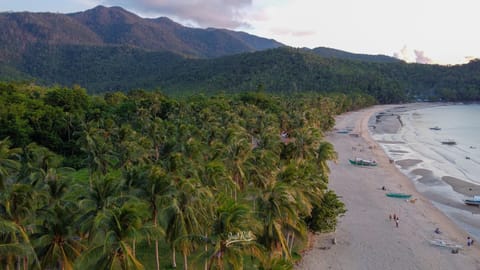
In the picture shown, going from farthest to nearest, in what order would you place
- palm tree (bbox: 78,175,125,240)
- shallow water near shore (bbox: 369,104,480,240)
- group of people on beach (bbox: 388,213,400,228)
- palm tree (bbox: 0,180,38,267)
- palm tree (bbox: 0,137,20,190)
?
shallow water near shore (bbox: 369,104,480,240) < group of people on beach (bbox: 388,213,400,228) < palm tree (bbox: 0,137,20,190) < palm tree (bbox: 78,175,125,240) < palm tree (bbox: 0,180,38,267)

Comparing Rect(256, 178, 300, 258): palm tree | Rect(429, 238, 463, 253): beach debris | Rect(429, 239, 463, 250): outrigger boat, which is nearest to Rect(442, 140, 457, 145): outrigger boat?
Rect(429, 238, 463, 253): beach debris

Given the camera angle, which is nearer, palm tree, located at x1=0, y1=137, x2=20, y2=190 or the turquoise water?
palm tree, located at x1=0, y1=137, x2=20, y2=190

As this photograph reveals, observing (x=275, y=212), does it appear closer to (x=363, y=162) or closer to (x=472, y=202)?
(x=472, y=202)

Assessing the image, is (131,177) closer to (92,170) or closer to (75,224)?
(75,224)

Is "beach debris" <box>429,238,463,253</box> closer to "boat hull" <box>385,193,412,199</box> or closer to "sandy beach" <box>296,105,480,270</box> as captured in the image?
"sandy beach" <box>296,105,480,270</box>

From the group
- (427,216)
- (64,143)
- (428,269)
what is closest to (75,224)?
(428,269)

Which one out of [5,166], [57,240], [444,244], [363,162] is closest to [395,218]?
[444,244]
